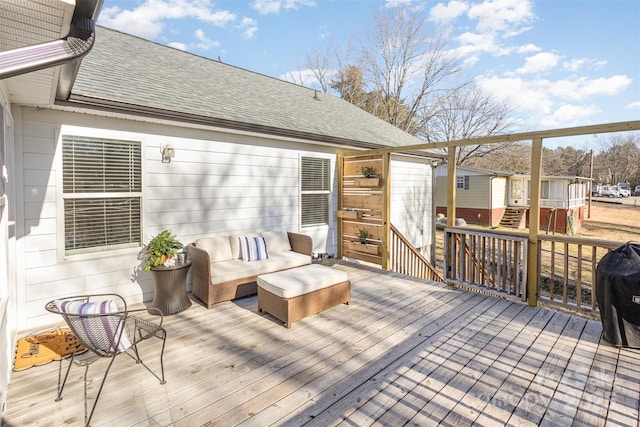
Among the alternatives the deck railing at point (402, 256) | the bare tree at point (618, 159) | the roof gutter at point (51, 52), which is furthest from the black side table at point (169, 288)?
the bare tree at point (618, 159)

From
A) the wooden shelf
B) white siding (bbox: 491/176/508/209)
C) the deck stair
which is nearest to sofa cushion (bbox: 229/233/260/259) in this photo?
the wooden shelf

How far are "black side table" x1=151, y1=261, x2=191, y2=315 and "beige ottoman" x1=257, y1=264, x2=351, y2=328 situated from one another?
1.01 meters

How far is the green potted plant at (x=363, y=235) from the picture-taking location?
6568mm

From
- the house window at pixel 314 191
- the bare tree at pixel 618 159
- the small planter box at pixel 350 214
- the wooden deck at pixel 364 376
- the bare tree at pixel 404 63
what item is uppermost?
the bare tree at pixel 404 63

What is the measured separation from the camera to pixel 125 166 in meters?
4.18

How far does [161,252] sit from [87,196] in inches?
42.1

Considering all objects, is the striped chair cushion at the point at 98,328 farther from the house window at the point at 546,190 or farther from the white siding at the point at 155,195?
the house window at the point at 546,190

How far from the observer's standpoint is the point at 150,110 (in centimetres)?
405

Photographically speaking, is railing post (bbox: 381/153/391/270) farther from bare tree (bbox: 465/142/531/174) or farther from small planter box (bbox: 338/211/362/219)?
bare tree (bbox: 465/142/531/174)

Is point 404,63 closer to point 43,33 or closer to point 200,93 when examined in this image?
point 200,93

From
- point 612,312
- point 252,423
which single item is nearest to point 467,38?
point 612,312

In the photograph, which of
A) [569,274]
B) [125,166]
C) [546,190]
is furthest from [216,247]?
[546,190]

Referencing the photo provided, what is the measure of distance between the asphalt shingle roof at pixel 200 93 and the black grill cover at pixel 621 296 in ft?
15.1

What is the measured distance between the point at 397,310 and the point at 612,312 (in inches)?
84.2
